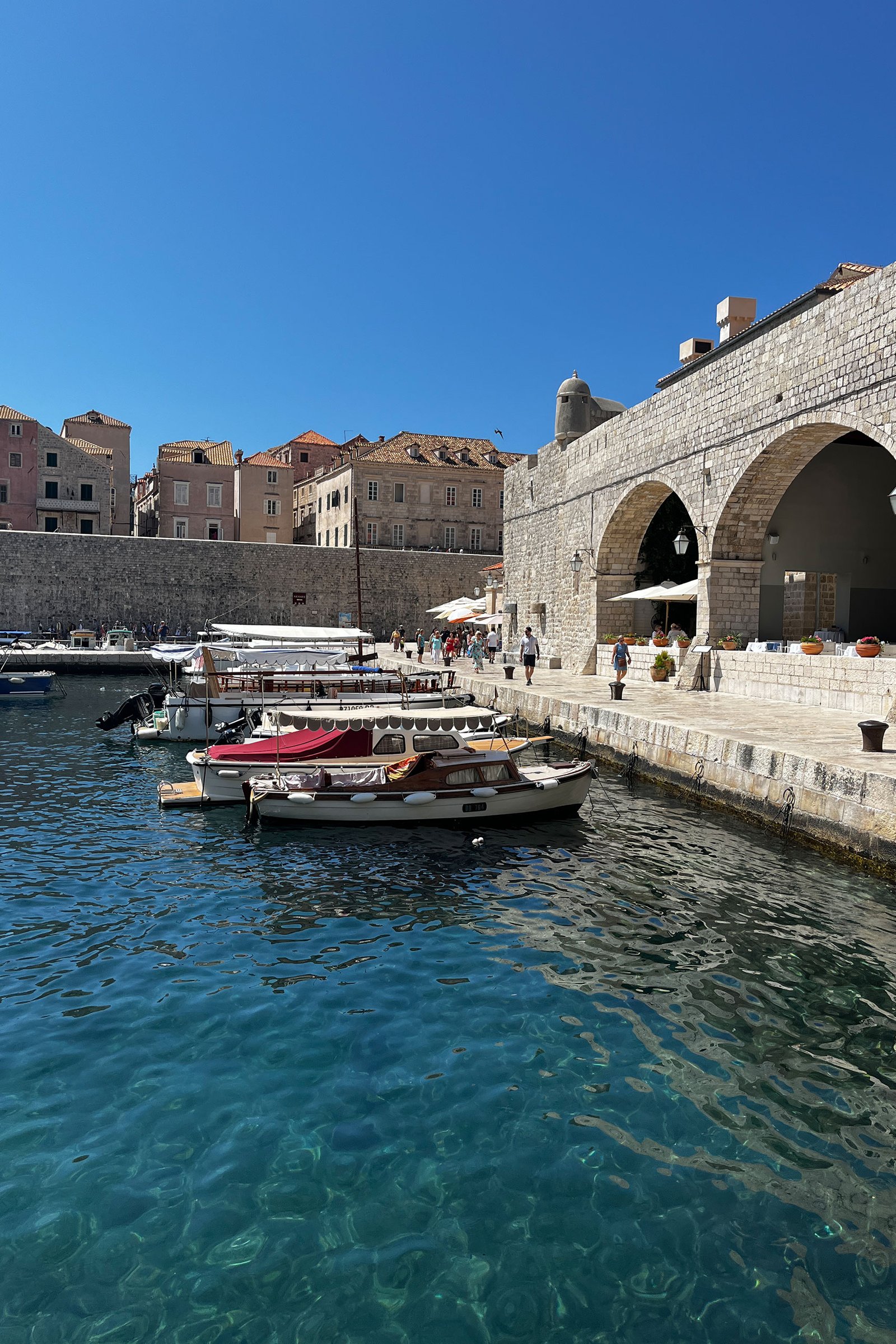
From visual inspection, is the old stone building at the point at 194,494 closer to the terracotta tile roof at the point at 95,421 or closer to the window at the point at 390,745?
the terracotta tile roof at the point at 95,421

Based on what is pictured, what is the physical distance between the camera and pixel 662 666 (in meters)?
20.0

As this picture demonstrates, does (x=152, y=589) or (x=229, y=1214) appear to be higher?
(x=152, y=589)

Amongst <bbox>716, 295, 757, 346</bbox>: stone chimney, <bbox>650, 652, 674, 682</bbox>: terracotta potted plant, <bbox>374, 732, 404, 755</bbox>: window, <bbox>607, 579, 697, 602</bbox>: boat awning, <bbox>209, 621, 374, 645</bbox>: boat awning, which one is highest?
<bbox>716, 295, 757, 346</bbox>: stone chimney

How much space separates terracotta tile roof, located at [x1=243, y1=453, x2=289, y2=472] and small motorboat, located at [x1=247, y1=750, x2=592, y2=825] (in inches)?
1928

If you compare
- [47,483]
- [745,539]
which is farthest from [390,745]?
[47,483]

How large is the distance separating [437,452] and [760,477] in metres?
39.2

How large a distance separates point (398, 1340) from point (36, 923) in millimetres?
5441

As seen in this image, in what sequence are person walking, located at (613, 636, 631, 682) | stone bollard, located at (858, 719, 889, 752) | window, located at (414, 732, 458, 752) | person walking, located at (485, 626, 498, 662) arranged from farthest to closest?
1. person walking, located at (485, 626, 498, 662)
2. person walking, located at (613, 636, 631, 682)
3. window, located at (414, 732, 458, 752)
4. stone bollard, located at (858, 719, 889, 752)

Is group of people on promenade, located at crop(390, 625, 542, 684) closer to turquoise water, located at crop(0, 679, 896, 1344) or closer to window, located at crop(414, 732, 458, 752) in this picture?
window, located at crop(414, 732, 458, 752)

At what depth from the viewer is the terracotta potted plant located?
19.9m

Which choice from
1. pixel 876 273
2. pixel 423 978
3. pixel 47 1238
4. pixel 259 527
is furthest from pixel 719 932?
pixel 259 527

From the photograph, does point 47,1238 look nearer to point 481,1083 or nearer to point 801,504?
point 481,1083

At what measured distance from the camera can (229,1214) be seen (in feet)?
13.3

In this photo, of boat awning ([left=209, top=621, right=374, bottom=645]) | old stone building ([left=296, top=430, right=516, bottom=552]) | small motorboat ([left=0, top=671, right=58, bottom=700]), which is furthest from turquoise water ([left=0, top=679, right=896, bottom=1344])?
old stone building ([left=296, top=430, right=516, bottom=552])
